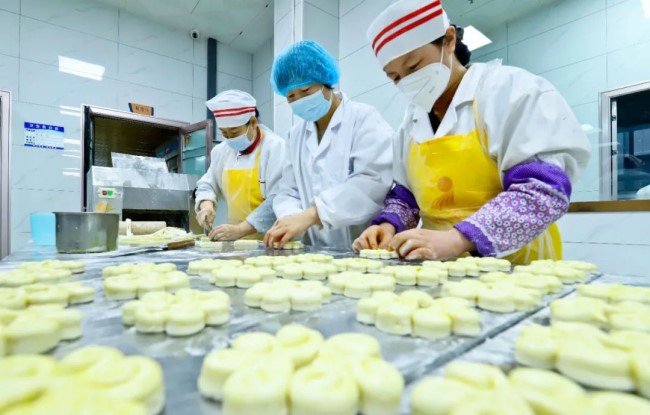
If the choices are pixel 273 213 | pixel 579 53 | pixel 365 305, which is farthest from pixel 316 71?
pixel 579 53

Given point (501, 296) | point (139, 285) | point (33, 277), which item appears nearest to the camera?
point (501, 296)

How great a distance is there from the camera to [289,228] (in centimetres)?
174

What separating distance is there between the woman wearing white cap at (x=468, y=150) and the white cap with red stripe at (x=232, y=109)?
1306 mm

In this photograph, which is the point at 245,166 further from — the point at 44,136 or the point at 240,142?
the point at 44,136

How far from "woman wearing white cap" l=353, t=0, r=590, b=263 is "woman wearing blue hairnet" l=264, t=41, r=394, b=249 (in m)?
0.19

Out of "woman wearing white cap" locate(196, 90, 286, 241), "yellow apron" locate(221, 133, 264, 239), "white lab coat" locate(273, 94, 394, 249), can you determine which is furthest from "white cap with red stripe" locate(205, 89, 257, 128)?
"white lab coat" locate(273, 94, 394, 249)

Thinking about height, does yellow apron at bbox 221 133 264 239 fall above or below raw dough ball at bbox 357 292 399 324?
above

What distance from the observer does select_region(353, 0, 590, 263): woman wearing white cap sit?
1.18 meters

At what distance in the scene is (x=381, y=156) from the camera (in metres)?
1.98

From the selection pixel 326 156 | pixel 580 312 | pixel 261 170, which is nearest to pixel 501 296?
pixel 580 312

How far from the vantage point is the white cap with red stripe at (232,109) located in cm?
253

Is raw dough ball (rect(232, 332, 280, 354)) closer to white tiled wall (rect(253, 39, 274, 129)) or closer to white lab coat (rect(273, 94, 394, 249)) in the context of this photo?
white lab coat (rect(273, 94, 394, 249))

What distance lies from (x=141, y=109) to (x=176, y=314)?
16.5ft

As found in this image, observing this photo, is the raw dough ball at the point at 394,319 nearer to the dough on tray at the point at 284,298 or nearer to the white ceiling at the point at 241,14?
the dough on tray at the point at 284,298
